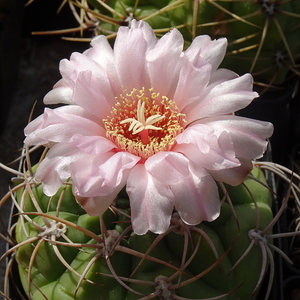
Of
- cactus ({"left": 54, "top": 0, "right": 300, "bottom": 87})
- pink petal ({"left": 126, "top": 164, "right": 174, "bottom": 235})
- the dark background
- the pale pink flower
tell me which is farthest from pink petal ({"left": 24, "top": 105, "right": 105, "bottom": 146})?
the dark background

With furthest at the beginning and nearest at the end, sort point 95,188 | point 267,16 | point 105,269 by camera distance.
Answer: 1. point 267,16
2. point 105,269
3. point 95,188

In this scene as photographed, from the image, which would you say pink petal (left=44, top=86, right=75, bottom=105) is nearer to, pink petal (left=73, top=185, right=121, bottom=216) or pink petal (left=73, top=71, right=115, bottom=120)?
pink petal (left=73, top=71, right=115, bottom=120)

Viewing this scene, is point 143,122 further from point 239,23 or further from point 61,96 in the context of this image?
point 239,23

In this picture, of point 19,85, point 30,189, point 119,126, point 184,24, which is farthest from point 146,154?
point 19,85

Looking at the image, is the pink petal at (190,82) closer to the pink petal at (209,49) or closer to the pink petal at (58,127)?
→ the pink petal at (209,49)

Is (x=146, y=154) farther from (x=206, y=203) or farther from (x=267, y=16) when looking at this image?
(x=267, y=16)

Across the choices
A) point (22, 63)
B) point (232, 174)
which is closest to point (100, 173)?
point (232, 174)

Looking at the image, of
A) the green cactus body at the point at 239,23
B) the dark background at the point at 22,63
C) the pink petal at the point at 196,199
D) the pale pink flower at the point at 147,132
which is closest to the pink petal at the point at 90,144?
the pale pink flower at the point at 147,132
